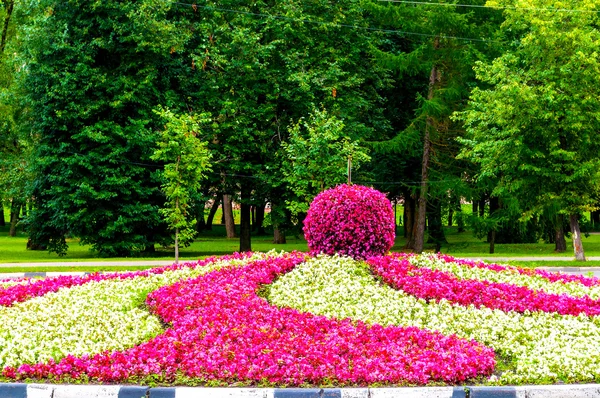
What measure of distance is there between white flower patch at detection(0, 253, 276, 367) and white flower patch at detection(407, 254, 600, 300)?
5.48 metres

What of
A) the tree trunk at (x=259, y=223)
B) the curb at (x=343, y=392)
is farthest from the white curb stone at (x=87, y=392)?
the tree trunk at (x=259, y=223)

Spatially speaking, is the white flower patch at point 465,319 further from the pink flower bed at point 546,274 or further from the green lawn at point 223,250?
the green lawn at point 223,250

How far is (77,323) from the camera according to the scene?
461 inches

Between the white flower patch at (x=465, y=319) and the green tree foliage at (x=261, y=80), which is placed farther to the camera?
A: the green tree foliage at (x=261, y=80)

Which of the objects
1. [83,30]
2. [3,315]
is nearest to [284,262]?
[3,315]

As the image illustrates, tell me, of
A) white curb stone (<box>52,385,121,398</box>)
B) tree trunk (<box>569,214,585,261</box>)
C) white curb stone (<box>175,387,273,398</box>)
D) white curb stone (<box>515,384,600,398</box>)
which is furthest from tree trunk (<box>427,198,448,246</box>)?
white curb stone (<box>52,385,121,398</box>)

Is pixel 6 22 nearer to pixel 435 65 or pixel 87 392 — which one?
pixel 435 65

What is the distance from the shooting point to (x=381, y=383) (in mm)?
8594

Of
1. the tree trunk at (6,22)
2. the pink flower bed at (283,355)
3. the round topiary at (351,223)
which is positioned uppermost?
the tree trunk at (6,22)

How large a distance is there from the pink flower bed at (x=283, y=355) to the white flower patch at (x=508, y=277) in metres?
5.33

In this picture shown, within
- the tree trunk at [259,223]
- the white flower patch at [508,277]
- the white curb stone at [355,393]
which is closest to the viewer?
the white curb stone at [355,393]

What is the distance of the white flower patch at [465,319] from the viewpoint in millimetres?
9148

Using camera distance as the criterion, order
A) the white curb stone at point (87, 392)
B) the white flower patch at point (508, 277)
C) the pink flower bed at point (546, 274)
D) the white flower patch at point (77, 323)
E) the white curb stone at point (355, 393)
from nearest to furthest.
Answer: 1. the white curb stone at point (355, 393)
2. the white curb stone at point (87, 392)
3. the white flower patch at point (77, 323)
4. the white flower patch at point (508, 277)
5. the pink flower bed at point (546, 274)

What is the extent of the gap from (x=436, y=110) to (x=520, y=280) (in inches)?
816
